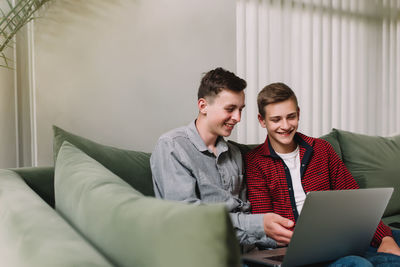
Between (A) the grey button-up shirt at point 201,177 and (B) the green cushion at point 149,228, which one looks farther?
(A) the grey button-up shirt at point 201,177

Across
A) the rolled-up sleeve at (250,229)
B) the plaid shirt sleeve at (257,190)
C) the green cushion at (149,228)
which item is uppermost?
the green cushion at (149,228)

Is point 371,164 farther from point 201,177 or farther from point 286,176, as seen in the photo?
point 201,177

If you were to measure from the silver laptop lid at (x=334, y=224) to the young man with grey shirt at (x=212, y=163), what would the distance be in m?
0.24

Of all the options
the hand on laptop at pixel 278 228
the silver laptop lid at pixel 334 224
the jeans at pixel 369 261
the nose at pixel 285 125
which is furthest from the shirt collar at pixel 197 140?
the silver laptop lid at pixel 334 224

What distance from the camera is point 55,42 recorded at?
6.30 feet

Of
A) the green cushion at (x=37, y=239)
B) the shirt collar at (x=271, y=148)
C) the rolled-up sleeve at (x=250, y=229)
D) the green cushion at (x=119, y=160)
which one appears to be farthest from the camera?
the shirt collar at (x=271, y=148)

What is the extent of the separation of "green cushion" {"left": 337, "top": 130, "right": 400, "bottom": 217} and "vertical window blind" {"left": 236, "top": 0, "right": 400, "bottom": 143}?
1.90ft

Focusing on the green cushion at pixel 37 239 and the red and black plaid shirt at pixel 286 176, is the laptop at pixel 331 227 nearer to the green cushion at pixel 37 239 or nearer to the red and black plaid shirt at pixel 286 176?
the red and black plaid shirt at pixel 286 176

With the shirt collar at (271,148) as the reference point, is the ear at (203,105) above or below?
above

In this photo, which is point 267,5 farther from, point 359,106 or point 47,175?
point 47,175

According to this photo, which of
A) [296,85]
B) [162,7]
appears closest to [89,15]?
[162,7]

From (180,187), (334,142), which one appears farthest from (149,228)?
(334,142)

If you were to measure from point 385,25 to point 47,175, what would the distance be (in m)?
2.96

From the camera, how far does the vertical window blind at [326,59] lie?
2711mm
